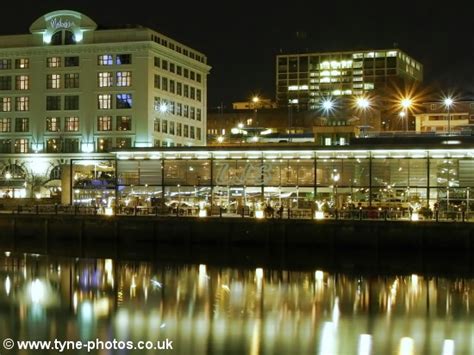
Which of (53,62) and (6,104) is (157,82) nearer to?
(53,62)

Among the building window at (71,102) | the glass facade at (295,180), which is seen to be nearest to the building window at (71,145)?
the building window at (71,102)

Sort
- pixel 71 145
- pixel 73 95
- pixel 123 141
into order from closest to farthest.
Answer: pixel 123 141 → pixel 71 145 → pixel 73 95

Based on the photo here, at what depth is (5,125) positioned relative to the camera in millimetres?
118062

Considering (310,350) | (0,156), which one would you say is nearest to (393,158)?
(310,350)

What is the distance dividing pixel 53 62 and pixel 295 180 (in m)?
51.7

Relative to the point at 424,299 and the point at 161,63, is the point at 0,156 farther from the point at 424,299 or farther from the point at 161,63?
the point at 424,299

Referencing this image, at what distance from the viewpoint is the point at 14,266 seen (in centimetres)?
6166

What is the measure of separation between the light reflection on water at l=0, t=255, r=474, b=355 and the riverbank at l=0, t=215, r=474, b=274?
5.78 metres

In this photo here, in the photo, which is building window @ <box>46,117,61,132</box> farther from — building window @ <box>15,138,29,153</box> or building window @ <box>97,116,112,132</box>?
building window @ <box>97,116,112,132</box>

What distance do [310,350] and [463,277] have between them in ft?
76.1

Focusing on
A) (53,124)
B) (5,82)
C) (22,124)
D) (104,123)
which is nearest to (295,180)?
(104,123)

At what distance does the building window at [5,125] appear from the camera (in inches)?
4638

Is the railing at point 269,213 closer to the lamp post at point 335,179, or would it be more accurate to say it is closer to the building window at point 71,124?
the lamp post at point 335,179

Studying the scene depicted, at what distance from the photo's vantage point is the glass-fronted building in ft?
238
